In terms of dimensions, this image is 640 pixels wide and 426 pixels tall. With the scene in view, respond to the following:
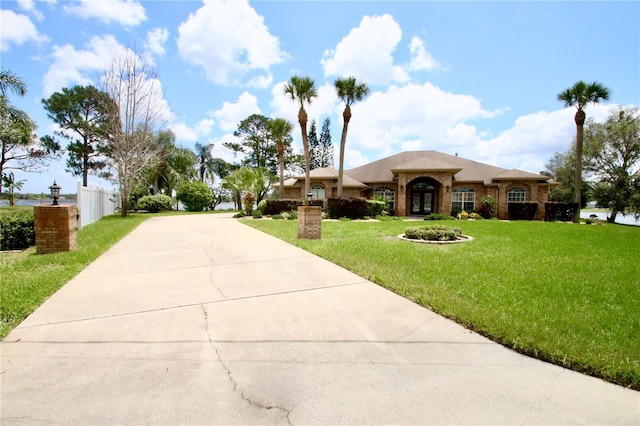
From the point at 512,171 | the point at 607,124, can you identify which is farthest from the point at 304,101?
the point at 607,124

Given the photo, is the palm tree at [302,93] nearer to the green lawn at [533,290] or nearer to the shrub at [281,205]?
the shrub at [281,205]

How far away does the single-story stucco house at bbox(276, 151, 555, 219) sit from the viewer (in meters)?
22.6

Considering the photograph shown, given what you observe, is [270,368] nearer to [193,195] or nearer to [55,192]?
[55,192]

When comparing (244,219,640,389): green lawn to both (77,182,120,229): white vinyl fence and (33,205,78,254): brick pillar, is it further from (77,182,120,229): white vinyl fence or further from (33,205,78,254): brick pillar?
(77,182,120,229): white vinyl fence

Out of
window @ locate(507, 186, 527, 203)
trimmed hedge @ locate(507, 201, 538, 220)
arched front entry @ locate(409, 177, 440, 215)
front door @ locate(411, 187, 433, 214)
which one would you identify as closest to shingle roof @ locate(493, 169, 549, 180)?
window @ locate(507, 186, 527, 203)

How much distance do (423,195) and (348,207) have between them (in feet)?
28.6

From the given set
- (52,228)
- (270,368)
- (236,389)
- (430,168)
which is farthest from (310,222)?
(430,168)

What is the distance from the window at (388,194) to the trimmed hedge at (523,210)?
807 centimetres

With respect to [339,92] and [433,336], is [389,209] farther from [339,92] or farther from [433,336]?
[433,336]

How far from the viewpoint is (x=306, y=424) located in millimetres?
2006

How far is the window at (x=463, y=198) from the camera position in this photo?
78.4 ft

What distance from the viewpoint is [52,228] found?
7.38m

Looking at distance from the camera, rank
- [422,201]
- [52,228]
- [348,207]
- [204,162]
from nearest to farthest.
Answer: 1. [52,228]
2. [348,207]
3. [422,201]
4. [204,162]

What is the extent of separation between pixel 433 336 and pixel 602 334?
181 centimetres
